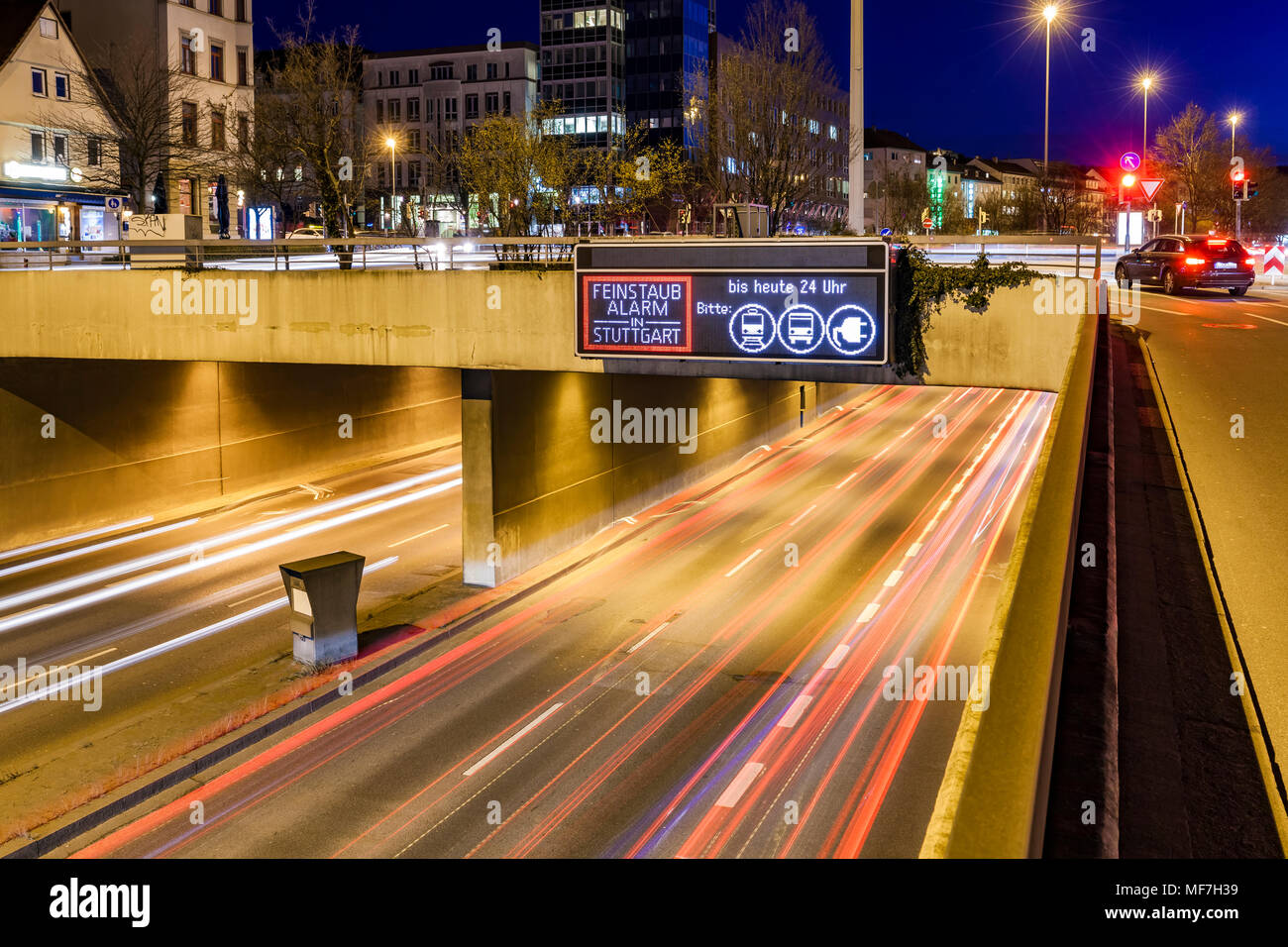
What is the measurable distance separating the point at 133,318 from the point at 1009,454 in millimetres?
29162

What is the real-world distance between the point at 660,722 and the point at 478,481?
8.17 m

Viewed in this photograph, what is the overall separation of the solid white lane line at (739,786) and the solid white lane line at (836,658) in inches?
155

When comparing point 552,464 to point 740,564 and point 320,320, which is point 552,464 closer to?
point 740,564

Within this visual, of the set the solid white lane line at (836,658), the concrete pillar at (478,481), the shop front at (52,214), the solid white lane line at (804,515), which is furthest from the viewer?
the shop front at (52,214)

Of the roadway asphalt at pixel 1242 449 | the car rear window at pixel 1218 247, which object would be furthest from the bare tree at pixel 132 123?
the roadway asphalt at pixel 1242 449

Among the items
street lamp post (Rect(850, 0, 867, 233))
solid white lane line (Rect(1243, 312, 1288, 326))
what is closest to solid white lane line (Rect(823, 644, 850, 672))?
street lamp post (Rect(850, 0, 867, 233))

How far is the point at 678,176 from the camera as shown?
51.8 m

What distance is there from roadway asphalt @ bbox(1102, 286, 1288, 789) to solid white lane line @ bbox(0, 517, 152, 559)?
24.6 m

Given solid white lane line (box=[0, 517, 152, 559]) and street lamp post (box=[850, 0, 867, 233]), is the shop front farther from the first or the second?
street lamp post (box=[850, 0, 867, 233])

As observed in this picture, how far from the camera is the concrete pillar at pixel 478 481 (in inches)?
858

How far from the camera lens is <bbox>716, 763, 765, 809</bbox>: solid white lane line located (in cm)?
1327

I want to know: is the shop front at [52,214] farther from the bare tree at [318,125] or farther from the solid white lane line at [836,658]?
the solid white lane line at [836,658]

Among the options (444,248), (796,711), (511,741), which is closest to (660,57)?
(444,248)

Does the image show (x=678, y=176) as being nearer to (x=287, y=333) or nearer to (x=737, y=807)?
(x=287, y=333)
